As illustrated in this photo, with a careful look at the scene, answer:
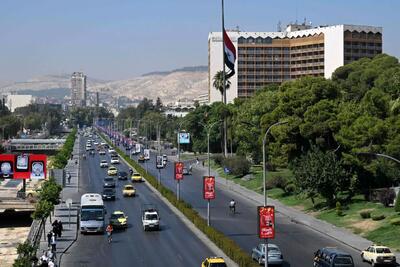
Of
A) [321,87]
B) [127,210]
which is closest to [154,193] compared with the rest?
[127,210]

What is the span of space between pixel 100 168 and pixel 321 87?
2518 inches

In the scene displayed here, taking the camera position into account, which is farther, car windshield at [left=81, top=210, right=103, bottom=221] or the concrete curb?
car windshield at [left=81, top=210, right=103, bottom=221]

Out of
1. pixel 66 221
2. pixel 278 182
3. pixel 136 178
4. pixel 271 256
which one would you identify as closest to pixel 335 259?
pixel 271 256

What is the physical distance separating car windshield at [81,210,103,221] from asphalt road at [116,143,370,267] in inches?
394

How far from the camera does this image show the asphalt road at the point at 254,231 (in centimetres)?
4812

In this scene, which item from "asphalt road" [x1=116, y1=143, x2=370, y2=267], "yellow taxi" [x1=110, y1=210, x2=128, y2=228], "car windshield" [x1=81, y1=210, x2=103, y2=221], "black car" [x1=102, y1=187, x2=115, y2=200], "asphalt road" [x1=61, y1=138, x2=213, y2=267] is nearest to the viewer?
"asphalt road" [x1=61, y1=138, x2=213, y2=267]

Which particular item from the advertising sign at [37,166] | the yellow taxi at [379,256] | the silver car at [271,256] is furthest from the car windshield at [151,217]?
the advertising sign at [37,166]

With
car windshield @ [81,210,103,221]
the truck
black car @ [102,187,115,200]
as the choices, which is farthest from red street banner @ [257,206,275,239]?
black car @ [102,187,115,200]

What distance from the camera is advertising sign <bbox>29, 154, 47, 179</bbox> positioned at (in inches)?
3452

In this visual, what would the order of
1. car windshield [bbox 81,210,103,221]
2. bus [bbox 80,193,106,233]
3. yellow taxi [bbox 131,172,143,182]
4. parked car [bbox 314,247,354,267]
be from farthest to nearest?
1. yellow taxi [bbox 131,172,143,182]
2. car windshield [bbox 81,210,103,221]
3. bus [bbox 80,193,106,233]
4. parked car [bbox 314,247,354,267]

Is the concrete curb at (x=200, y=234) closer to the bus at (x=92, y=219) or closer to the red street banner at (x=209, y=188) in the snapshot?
the red street banner at (x=209, y=188)

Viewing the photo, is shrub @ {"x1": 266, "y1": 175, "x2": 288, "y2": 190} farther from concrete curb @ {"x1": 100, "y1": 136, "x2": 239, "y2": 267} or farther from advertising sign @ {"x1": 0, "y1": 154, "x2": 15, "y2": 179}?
advertising sign @ {"x1": 0, "y1": 154, "x2": 15, "y2": 179}

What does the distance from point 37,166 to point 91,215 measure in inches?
1229

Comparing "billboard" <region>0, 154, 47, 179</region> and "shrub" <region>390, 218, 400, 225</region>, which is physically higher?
"billboard" <region>0, 154, 47, 179</region>
